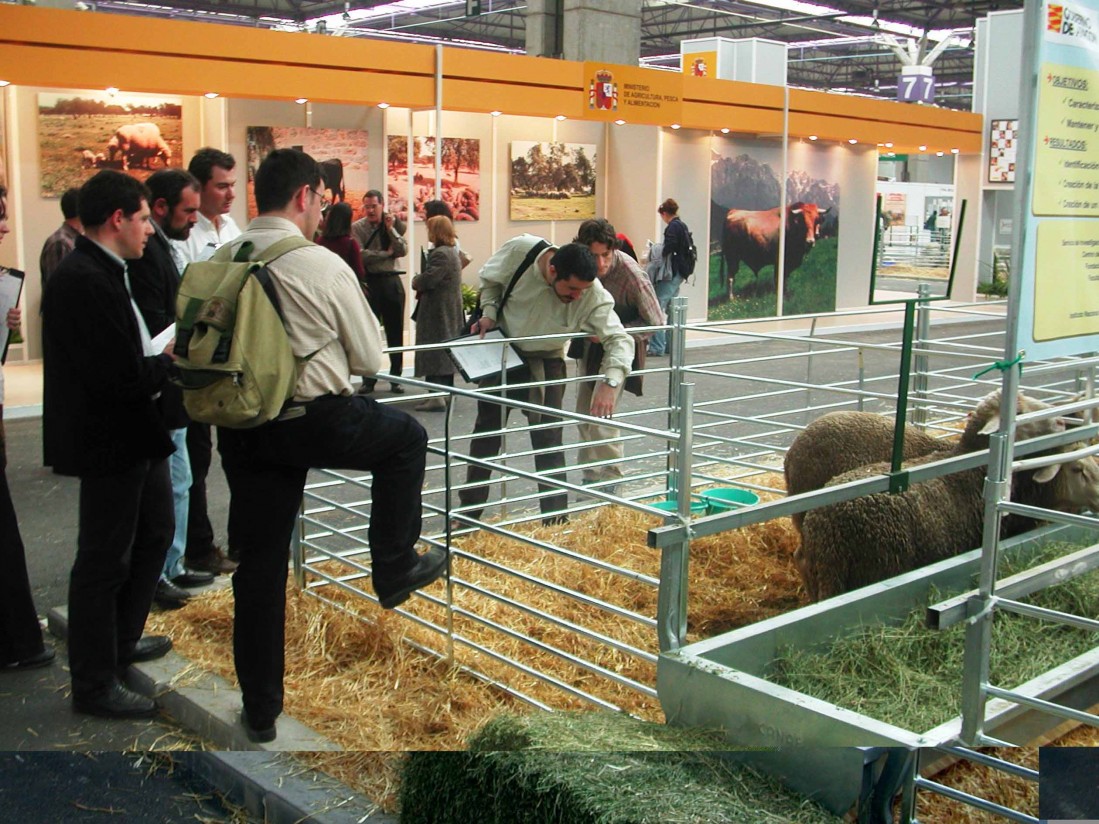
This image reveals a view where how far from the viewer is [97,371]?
3.73 metres

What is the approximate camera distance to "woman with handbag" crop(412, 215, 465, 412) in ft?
31.2

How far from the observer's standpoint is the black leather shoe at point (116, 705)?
3.89 m

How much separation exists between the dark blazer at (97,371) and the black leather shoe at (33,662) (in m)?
0.95

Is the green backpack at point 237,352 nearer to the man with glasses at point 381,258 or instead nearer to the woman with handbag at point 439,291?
the woman with handbag at point 439,291

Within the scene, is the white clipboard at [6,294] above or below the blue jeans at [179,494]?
above

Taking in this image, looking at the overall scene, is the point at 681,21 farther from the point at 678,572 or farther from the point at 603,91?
the point at 678,572

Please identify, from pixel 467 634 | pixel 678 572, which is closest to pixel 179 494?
pixel 467 634

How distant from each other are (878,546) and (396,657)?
1.76 m

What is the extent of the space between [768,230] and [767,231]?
0.10 ft

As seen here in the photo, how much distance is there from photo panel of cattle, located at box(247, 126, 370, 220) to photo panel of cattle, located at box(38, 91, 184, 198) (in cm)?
79

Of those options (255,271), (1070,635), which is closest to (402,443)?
(255,271)

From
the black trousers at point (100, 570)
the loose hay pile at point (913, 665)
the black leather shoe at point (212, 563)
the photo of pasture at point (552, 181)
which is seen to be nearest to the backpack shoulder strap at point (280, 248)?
the black trousers at point (100, 570)

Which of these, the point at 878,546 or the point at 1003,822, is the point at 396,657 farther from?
the point at 1003,822

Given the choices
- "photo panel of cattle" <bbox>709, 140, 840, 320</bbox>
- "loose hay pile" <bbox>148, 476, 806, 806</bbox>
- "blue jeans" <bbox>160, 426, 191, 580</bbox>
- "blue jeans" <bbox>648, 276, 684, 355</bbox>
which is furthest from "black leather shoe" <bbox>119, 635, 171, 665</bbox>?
"photo panel of cattle" <bbox>709, 140, 840, 320</bbox>
